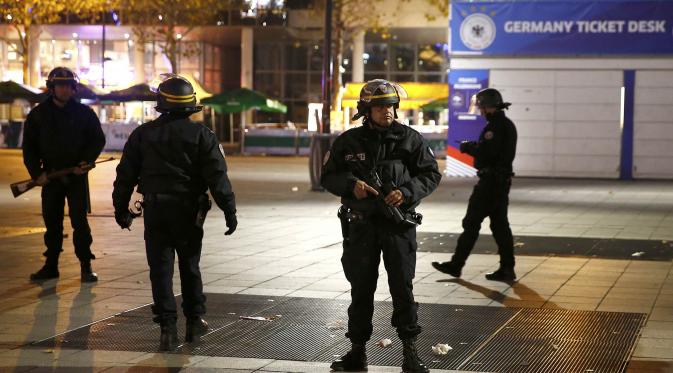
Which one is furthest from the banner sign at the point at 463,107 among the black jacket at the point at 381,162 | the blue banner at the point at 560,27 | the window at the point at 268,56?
the window at the point at 268,56

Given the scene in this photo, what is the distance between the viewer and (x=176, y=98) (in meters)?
7.62

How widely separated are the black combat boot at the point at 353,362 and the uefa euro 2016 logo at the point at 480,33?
67.2ft

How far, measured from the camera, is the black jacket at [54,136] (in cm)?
1024

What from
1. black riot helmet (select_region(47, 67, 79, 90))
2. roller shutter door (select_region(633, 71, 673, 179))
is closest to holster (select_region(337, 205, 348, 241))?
black riot helmet (select_region(47, 67, 79, 90))

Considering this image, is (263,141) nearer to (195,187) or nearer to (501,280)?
(501,280)

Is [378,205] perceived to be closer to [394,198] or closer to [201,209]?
[394,198]

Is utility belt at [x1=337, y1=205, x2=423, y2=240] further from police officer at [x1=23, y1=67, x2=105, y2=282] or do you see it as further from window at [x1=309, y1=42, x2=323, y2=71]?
window at [x1=309, y1=42, x2=323, y2=71]

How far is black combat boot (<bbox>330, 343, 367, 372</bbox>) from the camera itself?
6957 mm

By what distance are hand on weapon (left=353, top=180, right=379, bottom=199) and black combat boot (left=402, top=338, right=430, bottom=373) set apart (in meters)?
0.89

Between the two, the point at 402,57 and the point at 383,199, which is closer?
the point at 383,199

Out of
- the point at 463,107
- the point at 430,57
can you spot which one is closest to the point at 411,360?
the point at 463,107

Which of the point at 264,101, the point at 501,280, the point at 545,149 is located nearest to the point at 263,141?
the point at 264,101

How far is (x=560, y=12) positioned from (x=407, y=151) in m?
20.7

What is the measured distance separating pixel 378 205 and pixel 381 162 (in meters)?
0.28
